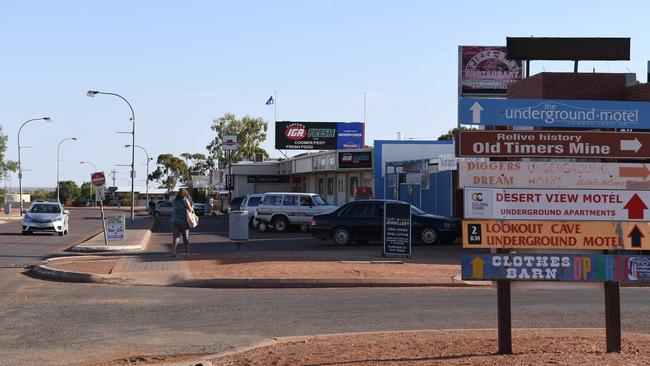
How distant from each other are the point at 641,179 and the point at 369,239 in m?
17.4

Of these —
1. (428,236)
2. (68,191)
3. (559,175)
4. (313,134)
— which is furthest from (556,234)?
(68,191)

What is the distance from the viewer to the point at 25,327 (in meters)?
10.9

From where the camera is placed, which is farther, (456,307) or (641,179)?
(456,307)

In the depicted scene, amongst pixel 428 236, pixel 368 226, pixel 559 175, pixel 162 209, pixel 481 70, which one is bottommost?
pixel 428 236

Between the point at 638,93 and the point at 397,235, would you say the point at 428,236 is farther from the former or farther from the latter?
the point at 638,93

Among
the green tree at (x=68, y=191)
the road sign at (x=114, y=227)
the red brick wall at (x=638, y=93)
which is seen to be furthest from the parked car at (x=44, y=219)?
the green tree at (x=68, y=191)

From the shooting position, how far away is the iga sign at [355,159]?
45.7 m

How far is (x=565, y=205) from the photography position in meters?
8.65

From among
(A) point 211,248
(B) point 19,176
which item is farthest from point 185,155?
(A) point 211,248

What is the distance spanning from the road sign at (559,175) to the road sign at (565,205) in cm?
9

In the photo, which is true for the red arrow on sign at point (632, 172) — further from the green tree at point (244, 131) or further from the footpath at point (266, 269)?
the green tree at point (244, 131)

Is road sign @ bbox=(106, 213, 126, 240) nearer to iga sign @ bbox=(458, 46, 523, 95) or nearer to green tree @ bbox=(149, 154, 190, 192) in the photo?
iga sign @ bbox=(458, 46, 523, 95)

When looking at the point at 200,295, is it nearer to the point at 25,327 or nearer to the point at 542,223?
the point at 25,327

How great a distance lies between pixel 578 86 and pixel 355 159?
2171 centimetres
